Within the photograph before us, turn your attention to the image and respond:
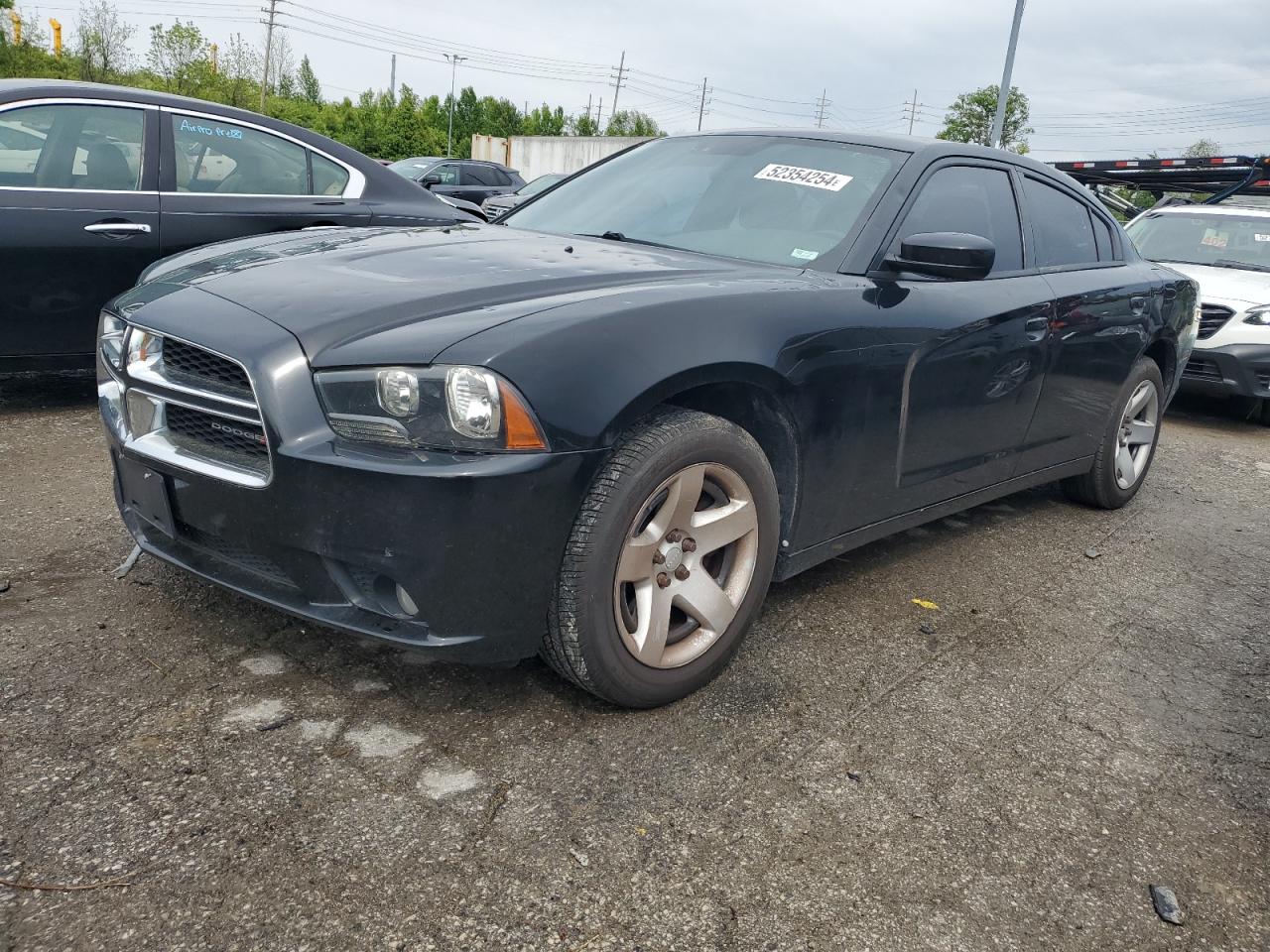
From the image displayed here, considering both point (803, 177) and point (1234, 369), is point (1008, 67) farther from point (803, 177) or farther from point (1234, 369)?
point (803, 177)

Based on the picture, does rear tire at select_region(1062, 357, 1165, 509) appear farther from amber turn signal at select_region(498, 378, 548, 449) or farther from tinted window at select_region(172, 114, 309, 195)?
tinted window at select_region(172, 114, 309, 195)

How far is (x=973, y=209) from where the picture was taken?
3607mm

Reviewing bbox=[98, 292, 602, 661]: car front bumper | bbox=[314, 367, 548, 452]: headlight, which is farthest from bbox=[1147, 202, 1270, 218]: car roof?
bbox=[314, 367, 548, 452]: headlight

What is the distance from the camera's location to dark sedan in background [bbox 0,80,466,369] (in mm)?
4480

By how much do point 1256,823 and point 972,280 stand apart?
182 centimetres

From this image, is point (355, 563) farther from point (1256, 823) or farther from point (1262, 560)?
point (1262, 560)

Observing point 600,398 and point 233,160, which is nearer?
point 600,398

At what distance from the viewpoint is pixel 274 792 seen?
2104 millimetres

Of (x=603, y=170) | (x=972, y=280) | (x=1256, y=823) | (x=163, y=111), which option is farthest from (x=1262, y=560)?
(x=163, y=111)

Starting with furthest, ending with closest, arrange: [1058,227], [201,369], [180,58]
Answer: [180,58], [1058,227], [201,369]

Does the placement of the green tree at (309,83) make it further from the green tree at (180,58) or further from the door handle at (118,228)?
Answer: the door handle at (118,228)

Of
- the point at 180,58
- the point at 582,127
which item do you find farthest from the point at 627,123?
the point at 180,58

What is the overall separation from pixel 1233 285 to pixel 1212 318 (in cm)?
41

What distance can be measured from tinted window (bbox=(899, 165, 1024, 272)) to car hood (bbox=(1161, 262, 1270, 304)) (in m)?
4.22
